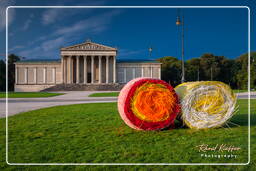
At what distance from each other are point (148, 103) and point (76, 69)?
65.5 m

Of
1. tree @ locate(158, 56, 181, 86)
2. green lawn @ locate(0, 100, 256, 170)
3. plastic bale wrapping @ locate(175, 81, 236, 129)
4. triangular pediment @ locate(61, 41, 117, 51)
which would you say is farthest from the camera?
triangular pediment @ locate(61, 41, 117, 51)

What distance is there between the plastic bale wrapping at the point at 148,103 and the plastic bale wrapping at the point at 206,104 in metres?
0.42

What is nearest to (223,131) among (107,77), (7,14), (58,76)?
(7,14)

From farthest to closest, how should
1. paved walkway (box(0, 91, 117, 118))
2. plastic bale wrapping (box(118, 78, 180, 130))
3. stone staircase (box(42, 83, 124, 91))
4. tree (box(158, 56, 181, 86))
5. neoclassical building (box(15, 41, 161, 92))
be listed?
neoclassical building (box(15, 41, 161, 92)) → tree (box(158, 56, 181, 86)) → stone staircase (box(42, 83, 124, 91)) → paved walkway (box(0, 91, 117, 118)) → plastic bale wrapping (box(118, 78, 180, 130))

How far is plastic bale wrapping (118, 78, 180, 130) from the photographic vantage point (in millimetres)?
5184

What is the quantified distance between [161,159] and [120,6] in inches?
136

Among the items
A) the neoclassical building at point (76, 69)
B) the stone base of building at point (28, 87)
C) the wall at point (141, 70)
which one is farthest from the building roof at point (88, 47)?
the stone base of building at point (28, 87)

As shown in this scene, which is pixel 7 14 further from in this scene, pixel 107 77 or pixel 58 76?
pixel 58 76

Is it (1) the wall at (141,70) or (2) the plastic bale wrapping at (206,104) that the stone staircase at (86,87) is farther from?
(2) the plastic bale wrapping at (206,104)

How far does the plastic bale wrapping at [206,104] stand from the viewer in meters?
5.45

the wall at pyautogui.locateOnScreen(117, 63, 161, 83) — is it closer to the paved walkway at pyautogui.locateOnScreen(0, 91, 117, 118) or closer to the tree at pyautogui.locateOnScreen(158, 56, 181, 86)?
the tree at pyautogui.locateOnScreen(158, 56, 181, 86)

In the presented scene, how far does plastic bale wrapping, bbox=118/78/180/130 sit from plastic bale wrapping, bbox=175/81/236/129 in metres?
0.42

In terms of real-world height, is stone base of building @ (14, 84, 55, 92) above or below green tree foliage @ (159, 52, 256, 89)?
below

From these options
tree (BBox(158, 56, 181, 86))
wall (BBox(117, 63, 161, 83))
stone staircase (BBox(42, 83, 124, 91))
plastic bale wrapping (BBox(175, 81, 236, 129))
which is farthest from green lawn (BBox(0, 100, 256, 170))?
tree (BBox(158, 56, 181, 86))
